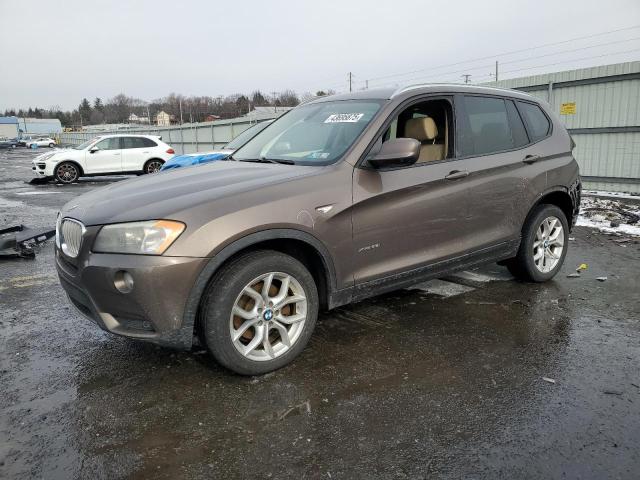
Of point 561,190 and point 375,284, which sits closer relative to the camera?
point 375,284

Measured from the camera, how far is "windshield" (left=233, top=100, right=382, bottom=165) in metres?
3.60

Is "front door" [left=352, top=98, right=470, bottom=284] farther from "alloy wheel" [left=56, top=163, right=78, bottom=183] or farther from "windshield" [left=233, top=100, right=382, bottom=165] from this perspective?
"alloy wheel" [left=56, top=163, right=78, bottom=183]

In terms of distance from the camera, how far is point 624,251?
6.34 m

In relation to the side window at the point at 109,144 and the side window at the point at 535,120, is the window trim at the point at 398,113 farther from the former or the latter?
the side window at the point at 109,144

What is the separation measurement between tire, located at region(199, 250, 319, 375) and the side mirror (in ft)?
2.85

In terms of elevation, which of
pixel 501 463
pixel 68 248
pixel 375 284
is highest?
pixel 68 248

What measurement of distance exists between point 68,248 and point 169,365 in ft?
3.21

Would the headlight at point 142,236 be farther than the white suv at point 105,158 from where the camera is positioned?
No

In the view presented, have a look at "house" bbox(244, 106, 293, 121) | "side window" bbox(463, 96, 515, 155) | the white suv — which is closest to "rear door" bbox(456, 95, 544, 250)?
"side window" bbox(463, 96, 515, 155)

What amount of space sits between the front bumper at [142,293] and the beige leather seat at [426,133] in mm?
2102

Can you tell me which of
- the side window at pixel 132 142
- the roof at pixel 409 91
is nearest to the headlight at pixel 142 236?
the roof at pixel 409 91

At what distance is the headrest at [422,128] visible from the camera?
160 inches

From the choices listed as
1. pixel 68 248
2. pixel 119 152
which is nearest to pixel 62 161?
pixel 119 152

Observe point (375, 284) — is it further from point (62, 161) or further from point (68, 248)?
point (62, 161)
